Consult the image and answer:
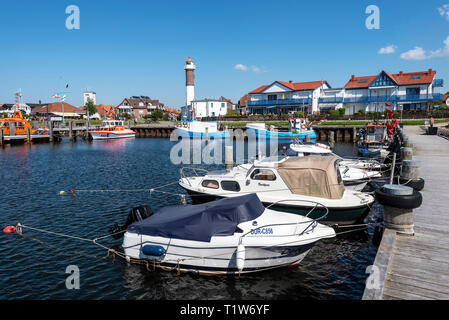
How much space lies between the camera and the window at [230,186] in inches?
611

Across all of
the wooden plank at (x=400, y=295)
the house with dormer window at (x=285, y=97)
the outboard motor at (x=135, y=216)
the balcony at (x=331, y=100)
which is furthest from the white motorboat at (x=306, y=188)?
the balcony at (x=331, y=100)

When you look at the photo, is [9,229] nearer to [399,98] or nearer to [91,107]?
[399,98]

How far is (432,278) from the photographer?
285 inches

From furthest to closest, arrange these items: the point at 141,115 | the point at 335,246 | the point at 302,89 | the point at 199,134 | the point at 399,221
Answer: the point at 141,115
the point at 302,89
the point at 199,134
the point at 335,246
the point at 399,221

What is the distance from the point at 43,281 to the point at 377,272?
35.3 ft

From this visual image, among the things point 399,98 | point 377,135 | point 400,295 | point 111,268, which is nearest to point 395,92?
point 399,98

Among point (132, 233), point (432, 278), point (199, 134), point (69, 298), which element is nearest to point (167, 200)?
point (132, 233)

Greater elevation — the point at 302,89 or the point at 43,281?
the point at 302,89

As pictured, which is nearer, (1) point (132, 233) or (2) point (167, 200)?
(1) point (132, 233)

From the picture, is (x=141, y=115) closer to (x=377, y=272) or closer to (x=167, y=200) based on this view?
(x=167, y=200)

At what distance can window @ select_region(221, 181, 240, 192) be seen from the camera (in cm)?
1551

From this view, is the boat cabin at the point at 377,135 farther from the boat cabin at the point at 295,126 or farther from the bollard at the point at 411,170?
the bollard at the point at 411,170

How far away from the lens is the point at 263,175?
590 inches

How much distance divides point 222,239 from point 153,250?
2424 millimetres
